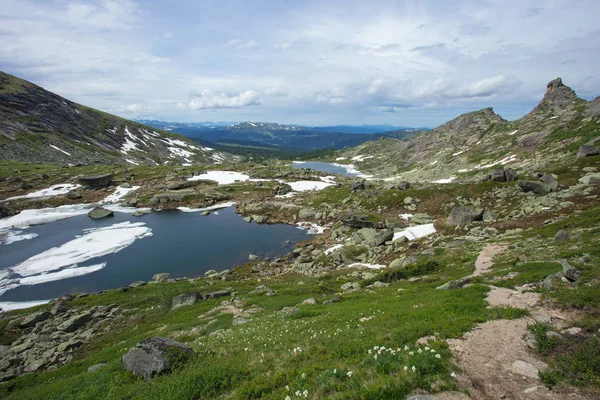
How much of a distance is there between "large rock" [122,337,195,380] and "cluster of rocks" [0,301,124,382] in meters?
15.2

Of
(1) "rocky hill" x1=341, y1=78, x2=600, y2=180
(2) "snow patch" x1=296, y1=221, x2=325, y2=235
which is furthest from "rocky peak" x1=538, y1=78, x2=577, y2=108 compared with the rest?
(2) "snow patch" x1=296, y1=221, x2=325, y2=235

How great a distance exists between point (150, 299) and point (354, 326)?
2998 cm

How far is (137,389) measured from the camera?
13.2 m

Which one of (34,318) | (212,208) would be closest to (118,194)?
(212,208)

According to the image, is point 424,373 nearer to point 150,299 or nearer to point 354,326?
point 354,326

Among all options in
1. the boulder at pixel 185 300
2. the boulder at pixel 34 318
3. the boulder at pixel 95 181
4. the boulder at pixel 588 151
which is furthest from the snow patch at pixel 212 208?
the boulder at pixel 588 151

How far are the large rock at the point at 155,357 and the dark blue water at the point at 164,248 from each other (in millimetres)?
36679

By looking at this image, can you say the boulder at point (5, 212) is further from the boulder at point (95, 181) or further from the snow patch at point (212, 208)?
the snow patch at point (212, 208)

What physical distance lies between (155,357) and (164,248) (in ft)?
176

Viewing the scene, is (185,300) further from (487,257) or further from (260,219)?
(260,219)

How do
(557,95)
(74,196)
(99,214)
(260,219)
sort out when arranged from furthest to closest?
(557,95) < (74,196) < (99,214) < (260,219)

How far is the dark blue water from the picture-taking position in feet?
157

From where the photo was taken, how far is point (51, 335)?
1133 inches

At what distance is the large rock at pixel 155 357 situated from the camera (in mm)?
14373
